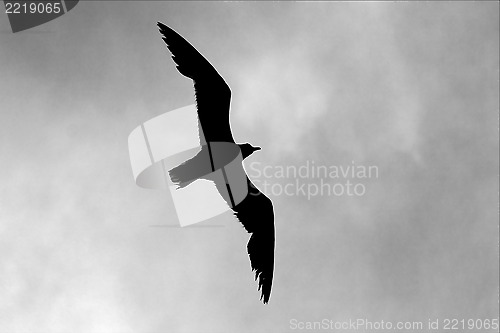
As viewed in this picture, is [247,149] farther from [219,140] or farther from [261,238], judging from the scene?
[261,238]

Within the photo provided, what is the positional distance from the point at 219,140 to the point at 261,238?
399 cm

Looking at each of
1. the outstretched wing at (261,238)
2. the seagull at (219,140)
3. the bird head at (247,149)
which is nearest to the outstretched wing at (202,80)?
the seagull at (219,140)

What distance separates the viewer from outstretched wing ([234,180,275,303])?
79.4 feet

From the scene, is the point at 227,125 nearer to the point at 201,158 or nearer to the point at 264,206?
the point at 201,158

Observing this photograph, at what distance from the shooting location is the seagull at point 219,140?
73.4ft

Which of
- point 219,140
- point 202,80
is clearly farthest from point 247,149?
point 202,80

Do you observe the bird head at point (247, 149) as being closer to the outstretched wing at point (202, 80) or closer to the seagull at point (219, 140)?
the seagull at point (219, 140)

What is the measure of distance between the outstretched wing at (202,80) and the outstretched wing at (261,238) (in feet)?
11.0

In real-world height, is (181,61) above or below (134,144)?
above

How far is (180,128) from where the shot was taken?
24688 millimetres

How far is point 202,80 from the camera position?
22547 millimetres

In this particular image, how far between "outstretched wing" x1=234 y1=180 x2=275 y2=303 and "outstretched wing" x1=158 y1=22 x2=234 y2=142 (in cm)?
334

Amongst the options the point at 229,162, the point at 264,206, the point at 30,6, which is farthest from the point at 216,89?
the point at 30,6

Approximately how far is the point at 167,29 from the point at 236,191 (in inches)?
258
